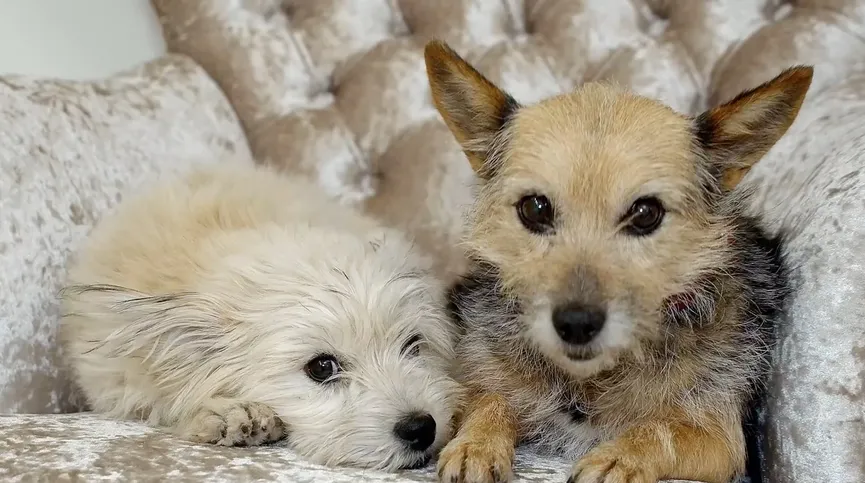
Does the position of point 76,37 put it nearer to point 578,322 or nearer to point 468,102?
point 468,102

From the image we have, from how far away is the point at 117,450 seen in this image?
115 cm

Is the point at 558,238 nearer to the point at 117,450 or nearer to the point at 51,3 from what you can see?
the point at 117,450

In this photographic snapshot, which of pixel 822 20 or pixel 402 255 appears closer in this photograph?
pixel 402 255

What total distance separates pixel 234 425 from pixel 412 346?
386mm

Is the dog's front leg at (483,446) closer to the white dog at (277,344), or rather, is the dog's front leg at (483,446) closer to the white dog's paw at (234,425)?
the white dog at (277,344)

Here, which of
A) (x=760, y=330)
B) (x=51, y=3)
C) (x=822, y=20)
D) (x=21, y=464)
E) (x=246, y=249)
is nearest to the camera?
(x=21, y=464)

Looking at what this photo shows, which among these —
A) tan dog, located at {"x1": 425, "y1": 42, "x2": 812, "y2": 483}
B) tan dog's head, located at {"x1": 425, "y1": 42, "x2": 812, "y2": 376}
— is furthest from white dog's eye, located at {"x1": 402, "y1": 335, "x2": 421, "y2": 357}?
tan dog's head, located at {"x1": 425, "y1": 42, "x2": 812, "y2": 376}

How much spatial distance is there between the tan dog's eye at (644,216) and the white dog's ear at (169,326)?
76 centimetres

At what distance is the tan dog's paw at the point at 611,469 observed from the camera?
43.5 inches

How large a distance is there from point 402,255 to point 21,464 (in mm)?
821

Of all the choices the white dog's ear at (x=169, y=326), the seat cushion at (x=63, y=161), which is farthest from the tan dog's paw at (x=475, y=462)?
the seat cushion at (x=63, y=161)

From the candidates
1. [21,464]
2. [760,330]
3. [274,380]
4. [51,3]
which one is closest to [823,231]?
[760,330]

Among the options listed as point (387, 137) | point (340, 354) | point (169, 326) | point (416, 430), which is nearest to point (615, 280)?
point (416, 430)

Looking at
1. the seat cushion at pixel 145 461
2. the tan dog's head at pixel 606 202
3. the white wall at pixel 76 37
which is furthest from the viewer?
the white wall at pixel 76 37
